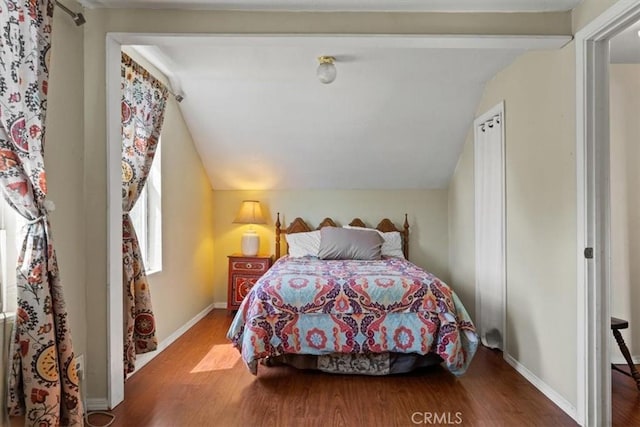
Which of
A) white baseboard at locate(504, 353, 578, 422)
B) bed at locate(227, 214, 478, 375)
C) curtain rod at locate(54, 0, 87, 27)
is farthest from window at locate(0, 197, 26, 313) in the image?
white baseboard at locate(504, 353, 578, 422)

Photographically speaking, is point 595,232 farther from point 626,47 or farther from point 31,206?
point 31,206

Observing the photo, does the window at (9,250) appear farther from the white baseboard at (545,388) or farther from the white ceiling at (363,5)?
the white baseboard at (545,388)

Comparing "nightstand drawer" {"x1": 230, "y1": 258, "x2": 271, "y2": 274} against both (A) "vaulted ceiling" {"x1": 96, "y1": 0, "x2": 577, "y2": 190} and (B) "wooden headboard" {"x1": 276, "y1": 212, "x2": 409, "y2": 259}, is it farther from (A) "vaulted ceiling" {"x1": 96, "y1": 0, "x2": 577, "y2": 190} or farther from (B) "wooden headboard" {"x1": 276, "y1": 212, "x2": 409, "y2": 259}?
(A) "vaulted ceiling" {"x1": 96, "y1": 0, "x2": 577, "y2": 190}

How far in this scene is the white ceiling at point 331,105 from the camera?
308 cm

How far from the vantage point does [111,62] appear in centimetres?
242

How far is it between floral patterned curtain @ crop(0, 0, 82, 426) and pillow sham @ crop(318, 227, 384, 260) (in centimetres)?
273

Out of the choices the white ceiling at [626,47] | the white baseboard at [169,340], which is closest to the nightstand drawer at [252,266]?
the white baseboard at [169,340]

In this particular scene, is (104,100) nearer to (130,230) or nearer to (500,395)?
(130,230)

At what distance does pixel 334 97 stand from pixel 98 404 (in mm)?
2976

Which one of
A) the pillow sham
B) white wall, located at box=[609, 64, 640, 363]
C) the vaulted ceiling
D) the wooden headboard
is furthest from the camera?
the wooden headboard

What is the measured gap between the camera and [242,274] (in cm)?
467

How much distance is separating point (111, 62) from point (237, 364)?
7.23 feet

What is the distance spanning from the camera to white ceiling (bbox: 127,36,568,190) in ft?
10.1

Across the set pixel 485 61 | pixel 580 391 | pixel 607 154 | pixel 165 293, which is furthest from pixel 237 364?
pixel 485 61
